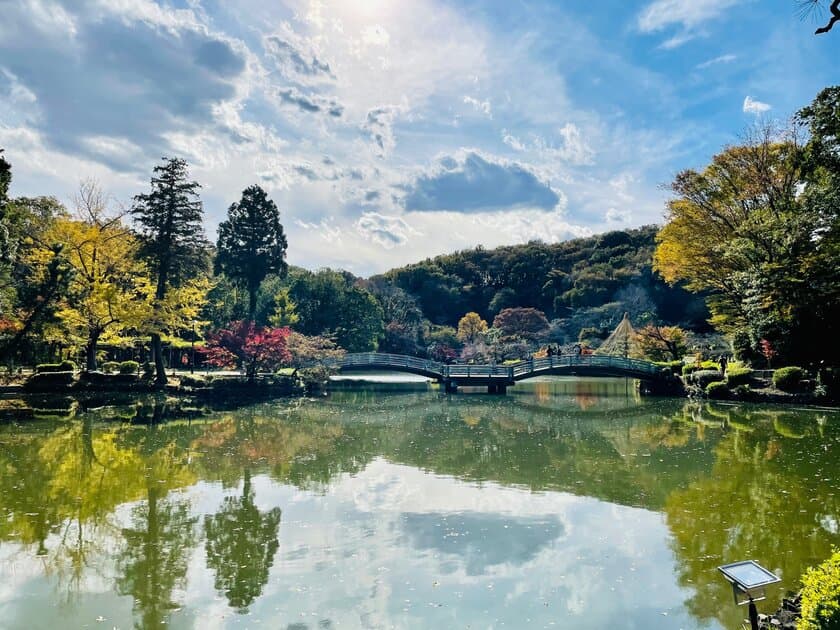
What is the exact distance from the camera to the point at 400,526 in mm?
8234

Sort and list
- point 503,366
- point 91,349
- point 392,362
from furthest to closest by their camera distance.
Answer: point 503,366 < point 392,362 < point 91,349

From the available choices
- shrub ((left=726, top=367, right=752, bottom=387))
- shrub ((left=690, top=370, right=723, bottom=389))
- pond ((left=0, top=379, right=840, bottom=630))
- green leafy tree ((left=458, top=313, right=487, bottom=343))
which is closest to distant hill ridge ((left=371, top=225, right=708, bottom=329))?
green leafy tree ((left=458, top=313, right=487, bottom=343))

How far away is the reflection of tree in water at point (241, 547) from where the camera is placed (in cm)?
612

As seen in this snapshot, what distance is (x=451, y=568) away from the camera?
6617 mm

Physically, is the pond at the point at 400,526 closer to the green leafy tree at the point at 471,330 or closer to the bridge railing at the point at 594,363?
the bridge railing at the point at 594,363

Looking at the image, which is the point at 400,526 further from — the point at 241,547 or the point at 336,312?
the point at 336,312

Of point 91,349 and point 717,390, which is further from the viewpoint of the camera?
point 717,390

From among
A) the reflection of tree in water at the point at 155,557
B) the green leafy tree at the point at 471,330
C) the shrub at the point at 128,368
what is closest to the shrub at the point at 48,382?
the shrub at the point at 128,368

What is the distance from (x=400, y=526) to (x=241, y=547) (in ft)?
6.97

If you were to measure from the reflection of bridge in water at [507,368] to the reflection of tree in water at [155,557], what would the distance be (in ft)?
78.8

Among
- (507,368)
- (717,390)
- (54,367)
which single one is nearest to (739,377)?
(717,390)

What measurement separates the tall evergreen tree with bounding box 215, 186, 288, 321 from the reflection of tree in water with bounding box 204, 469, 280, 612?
29945 mm

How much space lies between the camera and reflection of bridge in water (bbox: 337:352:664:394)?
104 ft

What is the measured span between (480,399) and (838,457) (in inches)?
724
